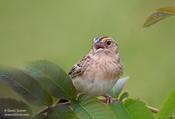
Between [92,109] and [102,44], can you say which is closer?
[92,109]

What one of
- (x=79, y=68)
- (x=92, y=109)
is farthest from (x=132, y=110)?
(x=79, y=68)

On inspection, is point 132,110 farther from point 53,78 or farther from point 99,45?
point 99,45

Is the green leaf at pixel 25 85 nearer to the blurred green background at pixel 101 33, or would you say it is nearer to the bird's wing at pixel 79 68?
the bird's wing at pixel 79 68

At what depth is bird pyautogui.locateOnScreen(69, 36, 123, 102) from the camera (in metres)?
0.69

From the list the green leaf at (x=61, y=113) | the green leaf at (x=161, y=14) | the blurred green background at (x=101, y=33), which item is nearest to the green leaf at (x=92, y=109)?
the green leaf at (x=61, y=113)

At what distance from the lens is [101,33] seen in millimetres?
1371

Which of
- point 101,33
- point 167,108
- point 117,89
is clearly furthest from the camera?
point 101,33

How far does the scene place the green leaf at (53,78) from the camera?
51 centimetres

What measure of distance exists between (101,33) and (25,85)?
0.89 meters

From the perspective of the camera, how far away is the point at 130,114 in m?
0.52

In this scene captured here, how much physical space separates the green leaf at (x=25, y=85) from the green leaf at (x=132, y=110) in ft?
0.23

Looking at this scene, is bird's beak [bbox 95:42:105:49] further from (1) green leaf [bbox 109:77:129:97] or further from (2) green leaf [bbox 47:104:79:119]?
(2) green leaf [bbox 47:104:79:119]

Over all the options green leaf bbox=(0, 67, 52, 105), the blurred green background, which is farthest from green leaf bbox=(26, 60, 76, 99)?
the blurred green background

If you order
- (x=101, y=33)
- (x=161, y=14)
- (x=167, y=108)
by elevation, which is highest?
(x=101, y=33)
